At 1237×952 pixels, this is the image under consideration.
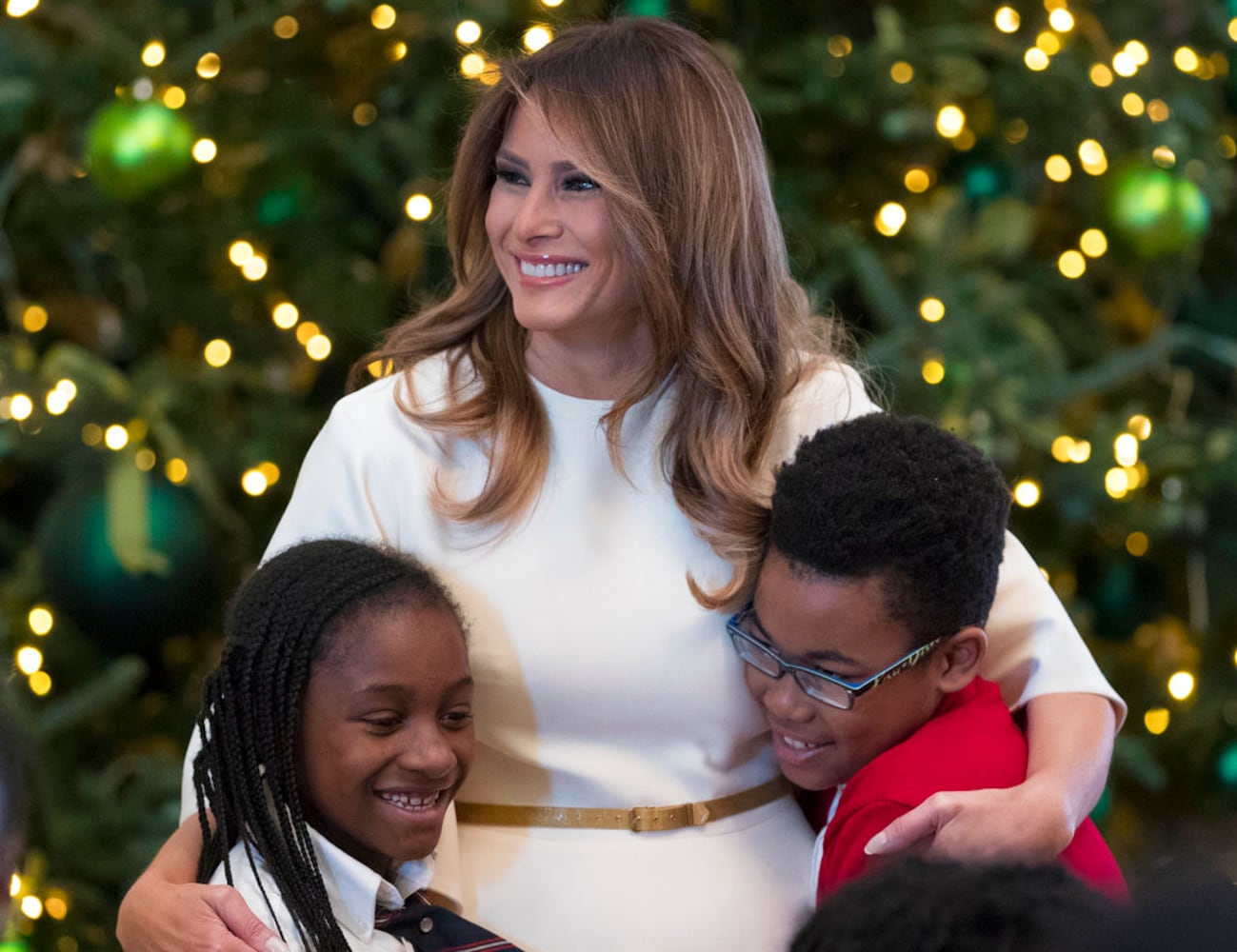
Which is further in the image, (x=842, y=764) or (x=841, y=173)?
(x=841, y=173)

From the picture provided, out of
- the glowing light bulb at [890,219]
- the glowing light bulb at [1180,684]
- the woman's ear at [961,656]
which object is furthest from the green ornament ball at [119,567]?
the glowing light bulb at [1180,684]

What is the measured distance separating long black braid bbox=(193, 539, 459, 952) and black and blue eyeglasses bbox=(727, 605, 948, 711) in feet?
1.04

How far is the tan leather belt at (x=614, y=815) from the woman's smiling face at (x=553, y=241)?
1.67 ft

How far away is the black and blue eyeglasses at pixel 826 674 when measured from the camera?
1.45 metres

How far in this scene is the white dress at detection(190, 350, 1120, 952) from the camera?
5.03 ft

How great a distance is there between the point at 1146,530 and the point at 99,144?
6.02ft

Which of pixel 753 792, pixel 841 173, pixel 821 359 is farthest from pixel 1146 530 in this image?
pixel 753 792

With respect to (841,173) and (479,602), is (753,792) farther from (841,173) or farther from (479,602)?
(841,173)

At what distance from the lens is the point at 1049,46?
2672 millimetres

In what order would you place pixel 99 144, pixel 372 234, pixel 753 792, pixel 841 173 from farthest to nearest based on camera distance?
pixel 841 173 → pixel 372 234 → pixel 99 144 → pixel 753 792

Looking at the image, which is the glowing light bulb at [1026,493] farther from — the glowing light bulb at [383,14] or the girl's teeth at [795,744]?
the glowing light bulb at [383,14]

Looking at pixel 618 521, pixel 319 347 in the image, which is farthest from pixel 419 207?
pixel 618 521

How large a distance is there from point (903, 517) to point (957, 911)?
0.69 metres

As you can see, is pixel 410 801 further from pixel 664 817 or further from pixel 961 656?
pixel 961 656
